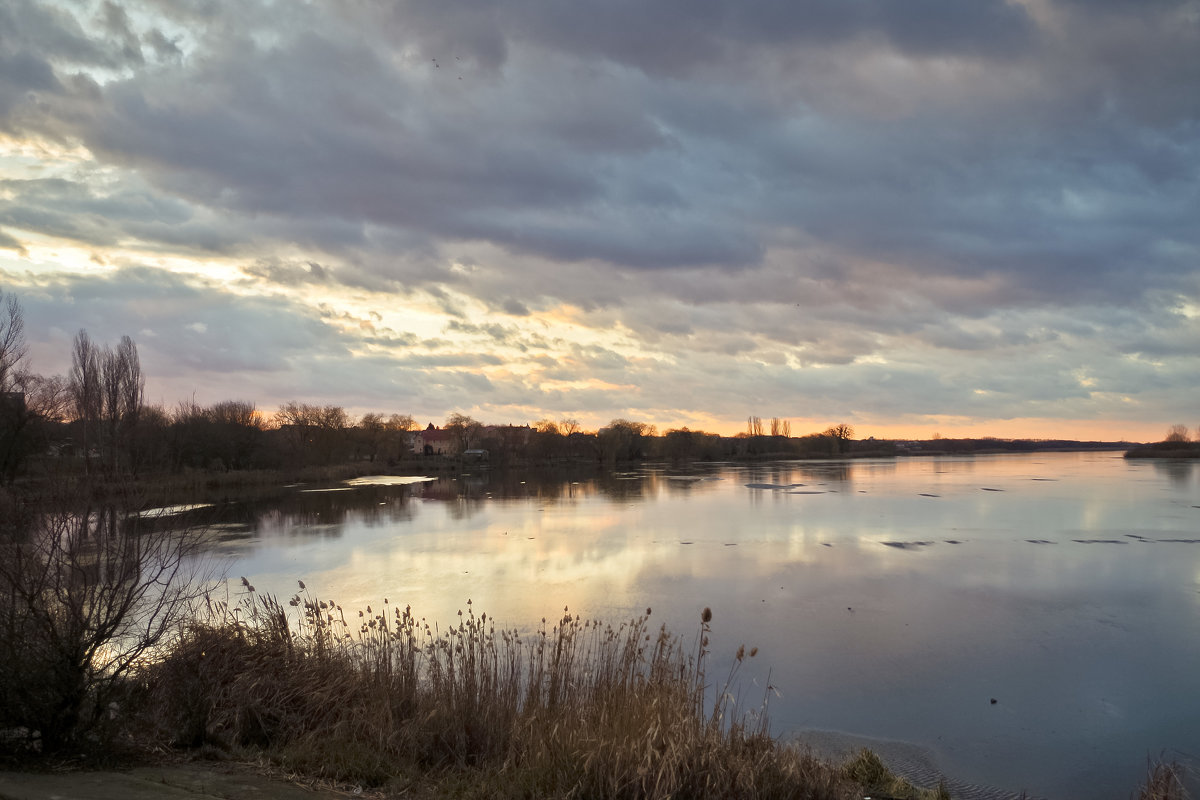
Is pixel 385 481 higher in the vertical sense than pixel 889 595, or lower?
lower

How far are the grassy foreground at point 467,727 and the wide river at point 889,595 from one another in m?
1.87

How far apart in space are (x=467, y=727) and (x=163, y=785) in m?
2.26

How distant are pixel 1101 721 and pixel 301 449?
59.4 metres

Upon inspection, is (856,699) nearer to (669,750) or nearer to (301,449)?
(669,750)

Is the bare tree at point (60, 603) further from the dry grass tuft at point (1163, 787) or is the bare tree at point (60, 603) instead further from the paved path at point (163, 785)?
the dry grass tuft at point (1163, 787)

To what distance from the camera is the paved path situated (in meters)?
3.87

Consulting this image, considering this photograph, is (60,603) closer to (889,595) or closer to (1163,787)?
(1163,787)

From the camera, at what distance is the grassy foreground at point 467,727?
457 centimetres

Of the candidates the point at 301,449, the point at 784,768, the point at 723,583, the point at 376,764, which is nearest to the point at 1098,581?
the point at 723,583

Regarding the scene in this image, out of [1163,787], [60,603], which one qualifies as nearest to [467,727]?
[60,603]

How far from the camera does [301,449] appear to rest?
59.0m

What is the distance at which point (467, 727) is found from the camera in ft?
19.4

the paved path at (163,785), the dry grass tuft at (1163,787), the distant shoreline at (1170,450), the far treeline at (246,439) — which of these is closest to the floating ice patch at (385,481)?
the far treeline at (246,439)

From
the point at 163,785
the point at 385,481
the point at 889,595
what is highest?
the point at 163,785
